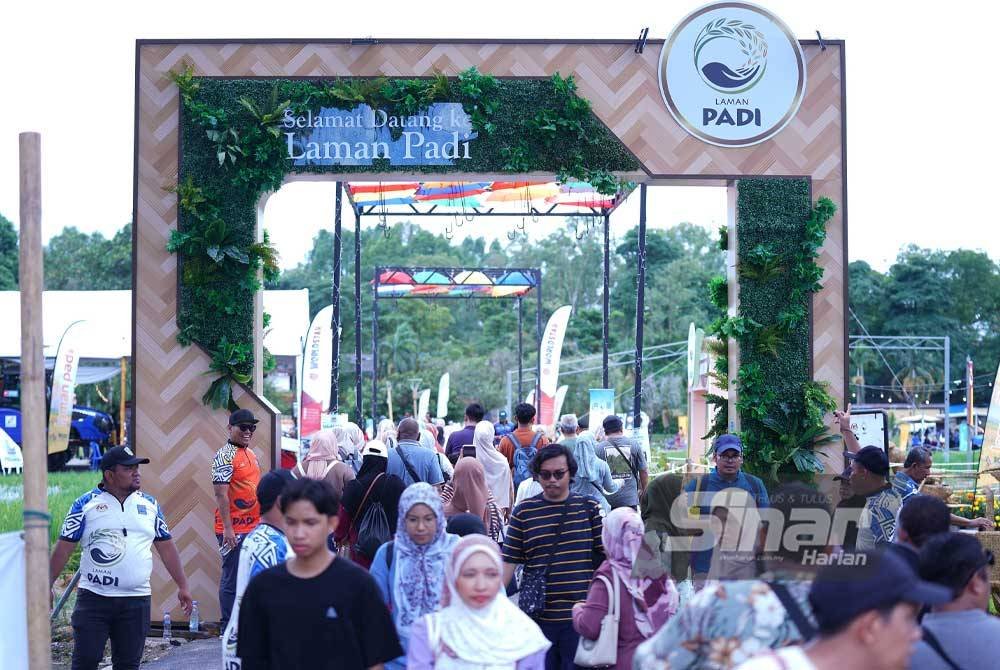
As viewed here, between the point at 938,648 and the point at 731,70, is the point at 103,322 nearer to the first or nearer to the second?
the point at 731,70

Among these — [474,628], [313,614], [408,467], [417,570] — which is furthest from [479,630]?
[408,467]

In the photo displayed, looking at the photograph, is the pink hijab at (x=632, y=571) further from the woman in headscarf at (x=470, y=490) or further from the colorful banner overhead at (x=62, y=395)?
the colorful banner overhead at (x=62, y=395)

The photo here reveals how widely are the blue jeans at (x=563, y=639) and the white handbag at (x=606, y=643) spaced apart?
37 cm

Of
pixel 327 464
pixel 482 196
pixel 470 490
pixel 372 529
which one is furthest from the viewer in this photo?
pixel 482 196

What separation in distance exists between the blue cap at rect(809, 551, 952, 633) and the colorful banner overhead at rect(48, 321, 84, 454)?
13239 millimetres

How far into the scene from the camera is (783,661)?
2.52 metres

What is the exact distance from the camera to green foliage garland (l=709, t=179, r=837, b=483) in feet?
34.4

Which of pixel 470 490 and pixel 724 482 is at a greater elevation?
pixel 724 482

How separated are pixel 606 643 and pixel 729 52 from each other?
693cm

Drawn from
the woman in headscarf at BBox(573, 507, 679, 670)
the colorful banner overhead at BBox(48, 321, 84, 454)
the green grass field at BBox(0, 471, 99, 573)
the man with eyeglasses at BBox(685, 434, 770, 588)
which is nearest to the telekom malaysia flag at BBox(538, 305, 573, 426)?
the green grass field at BBox(0, 471, 99, 573)

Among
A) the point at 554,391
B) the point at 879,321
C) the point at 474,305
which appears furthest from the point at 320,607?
the point at 474,305

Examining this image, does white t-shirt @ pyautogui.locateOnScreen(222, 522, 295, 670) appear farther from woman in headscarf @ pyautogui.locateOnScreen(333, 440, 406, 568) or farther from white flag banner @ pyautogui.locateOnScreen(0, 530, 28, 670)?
woman in headscarf @ pyautogui.locateOnScreen(333, 440, 406, 568)

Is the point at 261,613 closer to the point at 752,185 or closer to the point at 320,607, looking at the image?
the point at 320,607

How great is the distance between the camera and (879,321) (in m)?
60.2
